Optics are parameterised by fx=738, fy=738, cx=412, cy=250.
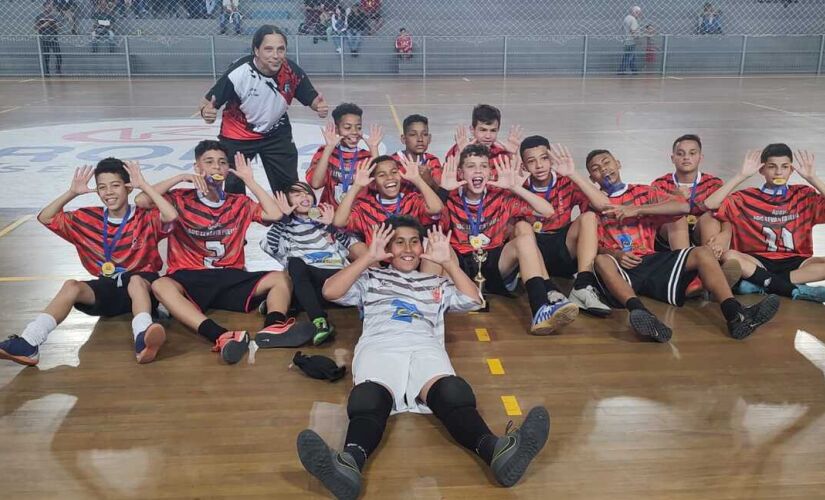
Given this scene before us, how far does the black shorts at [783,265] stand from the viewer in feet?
14.0

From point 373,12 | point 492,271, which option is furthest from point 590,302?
point 373,12

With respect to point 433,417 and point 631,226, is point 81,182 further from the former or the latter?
point 631,226

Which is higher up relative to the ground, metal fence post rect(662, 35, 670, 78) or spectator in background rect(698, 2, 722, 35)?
spectator in background rect(698, 2, 722, 35)

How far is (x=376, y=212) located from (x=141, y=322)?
1403mm

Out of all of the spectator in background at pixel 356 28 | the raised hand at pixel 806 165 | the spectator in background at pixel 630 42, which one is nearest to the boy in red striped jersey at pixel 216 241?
the raised hand at pixel 806 165

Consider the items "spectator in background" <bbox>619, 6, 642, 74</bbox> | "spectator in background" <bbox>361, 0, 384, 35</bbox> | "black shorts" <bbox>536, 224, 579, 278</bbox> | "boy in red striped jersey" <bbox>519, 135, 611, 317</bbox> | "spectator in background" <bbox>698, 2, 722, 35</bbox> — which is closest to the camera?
"boy in red striped jersey" <bbox>519, 135, 611, 317</bbox>

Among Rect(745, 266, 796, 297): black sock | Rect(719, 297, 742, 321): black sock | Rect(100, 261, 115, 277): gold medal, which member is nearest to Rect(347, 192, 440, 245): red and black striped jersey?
Rect(100, 261, 115, 277): gold medal

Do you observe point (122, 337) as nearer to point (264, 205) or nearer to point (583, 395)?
point (264, 205)

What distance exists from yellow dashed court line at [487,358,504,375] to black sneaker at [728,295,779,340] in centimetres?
121

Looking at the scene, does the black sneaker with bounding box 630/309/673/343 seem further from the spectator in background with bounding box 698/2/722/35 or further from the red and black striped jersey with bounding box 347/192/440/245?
the spectator in background with bounding box 698/2/722/35

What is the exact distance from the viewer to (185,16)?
19141 millimetres

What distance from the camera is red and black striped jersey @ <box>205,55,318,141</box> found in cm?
506

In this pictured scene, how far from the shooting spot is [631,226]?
434 centimetres

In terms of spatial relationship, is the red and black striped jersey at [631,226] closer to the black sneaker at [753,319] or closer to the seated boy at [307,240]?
the black sneaker at [753,319]
